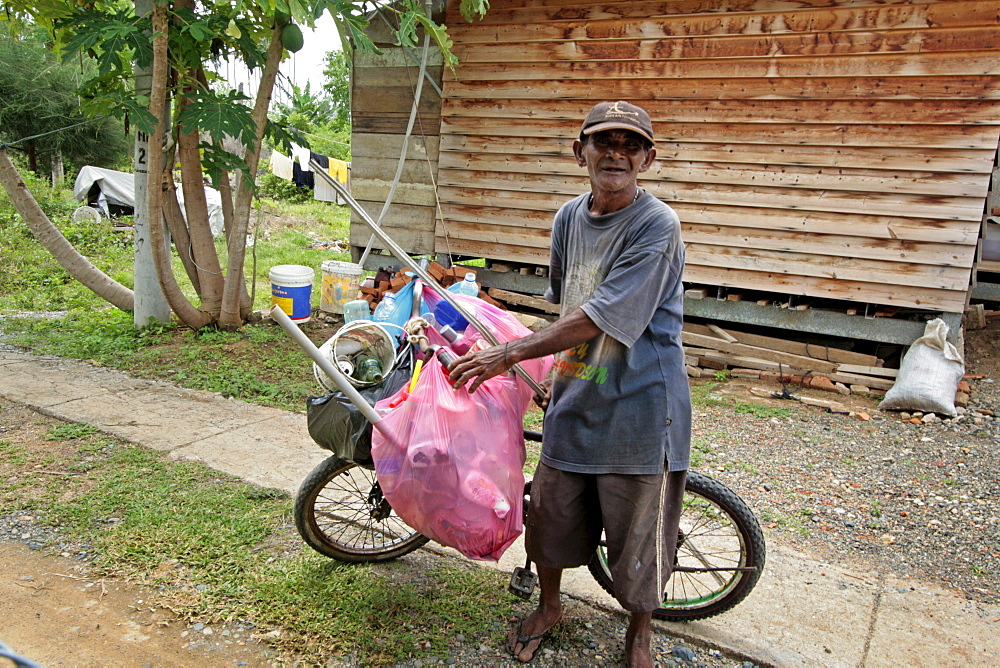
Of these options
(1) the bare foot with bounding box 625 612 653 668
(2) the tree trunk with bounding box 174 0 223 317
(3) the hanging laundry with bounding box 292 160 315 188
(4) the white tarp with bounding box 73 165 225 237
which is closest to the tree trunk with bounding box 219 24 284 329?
(2) the tree trunk with bounding box 174 0 223 317

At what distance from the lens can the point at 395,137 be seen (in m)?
8.05

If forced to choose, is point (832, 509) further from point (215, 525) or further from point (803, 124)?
point (803, 124)

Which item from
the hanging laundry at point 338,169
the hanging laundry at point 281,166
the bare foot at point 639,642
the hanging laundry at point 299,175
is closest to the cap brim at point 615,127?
the bare foot at point 639,642

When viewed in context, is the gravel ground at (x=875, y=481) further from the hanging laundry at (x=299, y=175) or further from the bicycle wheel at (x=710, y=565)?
the hanging laundry at (x=299, y=175)

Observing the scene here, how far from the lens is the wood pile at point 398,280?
7.59 meters

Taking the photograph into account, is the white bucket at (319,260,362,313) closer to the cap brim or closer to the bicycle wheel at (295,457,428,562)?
the bicycle wheel at (295,457,428,562)

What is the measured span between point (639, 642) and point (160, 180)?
5411mm

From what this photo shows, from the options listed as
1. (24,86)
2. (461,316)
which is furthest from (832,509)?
(24,86)

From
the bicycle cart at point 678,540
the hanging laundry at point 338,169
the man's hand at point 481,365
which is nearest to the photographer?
the man's hand at point 481,365

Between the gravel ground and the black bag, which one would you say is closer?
the black bag

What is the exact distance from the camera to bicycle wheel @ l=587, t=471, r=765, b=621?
257 centimetres

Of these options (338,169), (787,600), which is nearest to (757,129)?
(787,600)

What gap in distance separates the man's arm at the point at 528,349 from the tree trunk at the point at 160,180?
4519mm

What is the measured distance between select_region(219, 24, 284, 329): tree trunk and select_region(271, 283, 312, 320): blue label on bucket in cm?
43
